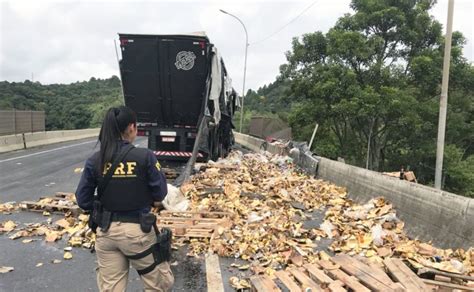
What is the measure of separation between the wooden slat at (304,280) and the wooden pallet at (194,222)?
5.78ft

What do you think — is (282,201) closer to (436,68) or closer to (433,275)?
(433,275)

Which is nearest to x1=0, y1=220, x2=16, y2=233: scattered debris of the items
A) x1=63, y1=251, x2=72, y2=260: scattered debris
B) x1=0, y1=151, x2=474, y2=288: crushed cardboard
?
x1=0, y1=151, x2=474, y2=288: crushed cardboard

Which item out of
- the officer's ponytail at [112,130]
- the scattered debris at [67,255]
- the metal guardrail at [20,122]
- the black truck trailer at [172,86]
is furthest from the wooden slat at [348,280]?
the metal guardrail at [20,122]

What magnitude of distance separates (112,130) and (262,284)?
2.05 meters

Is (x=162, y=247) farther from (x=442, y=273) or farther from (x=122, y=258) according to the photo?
(x=442, y=273)

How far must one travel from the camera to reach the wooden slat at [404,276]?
356 centimetres

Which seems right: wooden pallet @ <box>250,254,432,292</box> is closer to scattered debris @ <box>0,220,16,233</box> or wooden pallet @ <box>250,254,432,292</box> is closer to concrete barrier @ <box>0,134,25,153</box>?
scattered debris @ <box>0,220,16,233</box>

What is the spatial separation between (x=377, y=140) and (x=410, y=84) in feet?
13.1

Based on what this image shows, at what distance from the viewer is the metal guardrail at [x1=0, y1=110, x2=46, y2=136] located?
17.9 meters

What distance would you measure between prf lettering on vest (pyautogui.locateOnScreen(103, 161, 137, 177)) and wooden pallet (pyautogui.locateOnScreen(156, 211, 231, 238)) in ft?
9.40

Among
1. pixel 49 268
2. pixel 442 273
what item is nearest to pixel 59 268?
pixel 49 268

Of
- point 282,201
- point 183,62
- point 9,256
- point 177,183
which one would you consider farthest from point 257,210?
point 183,62

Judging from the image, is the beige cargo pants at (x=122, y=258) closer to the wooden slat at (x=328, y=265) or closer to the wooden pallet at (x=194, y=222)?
the wooden slat at (x=328, y=265)

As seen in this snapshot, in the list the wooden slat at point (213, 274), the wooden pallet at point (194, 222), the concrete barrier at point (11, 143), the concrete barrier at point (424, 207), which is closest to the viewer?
the wooden slat at point (213, 274)
